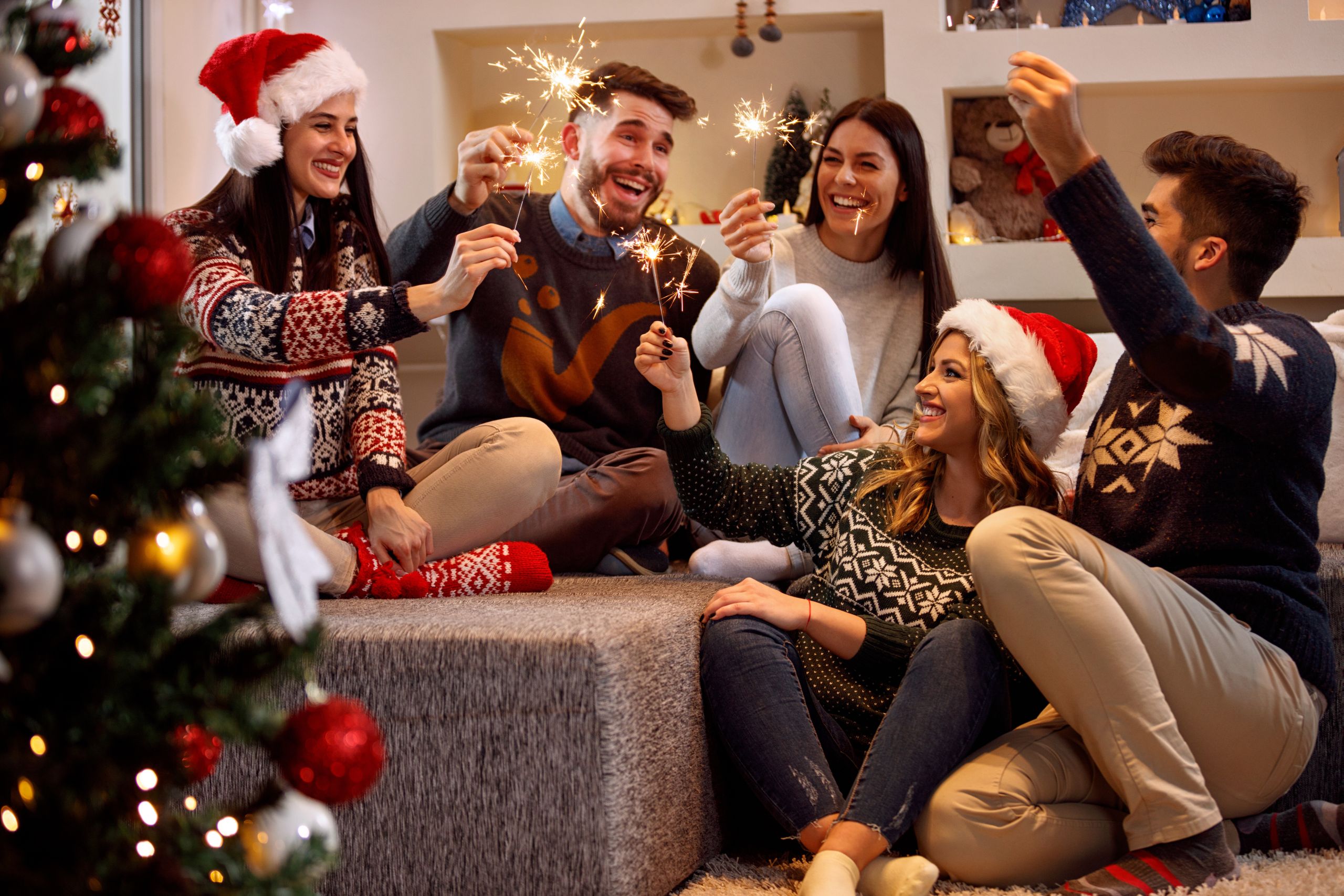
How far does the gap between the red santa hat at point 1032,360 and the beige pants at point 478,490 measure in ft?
1.86

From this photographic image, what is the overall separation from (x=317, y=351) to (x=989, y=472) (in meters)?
0.83

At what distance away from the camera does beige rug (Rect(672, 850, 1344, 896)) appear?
110 cm

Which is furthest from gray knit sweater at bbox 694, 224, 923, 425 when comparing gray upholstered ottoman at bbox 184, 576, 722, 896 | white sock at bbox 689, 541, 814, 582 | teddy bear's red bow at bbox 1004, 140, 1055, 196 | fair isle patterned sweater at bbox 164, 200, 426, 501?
teddy bear's red bow at bbox 1004, 140, 1055, 196

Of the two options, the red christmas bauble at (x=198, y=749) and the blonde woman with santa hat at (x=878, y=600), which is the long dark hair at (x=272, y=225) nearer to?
the blonde woman with santa hat at (x=878, y=600)

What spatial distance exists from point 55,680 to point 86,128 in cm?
27

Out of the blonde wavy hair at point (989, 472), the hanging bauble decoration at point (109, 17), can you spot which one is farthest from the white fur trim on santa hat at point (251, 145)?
the hanging bauble decoration at point (109, 17)

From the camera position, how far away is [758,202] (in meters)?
1.77

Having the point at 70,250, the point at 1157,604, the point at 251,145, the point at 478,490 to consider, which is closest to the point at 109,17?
the point at 251,145

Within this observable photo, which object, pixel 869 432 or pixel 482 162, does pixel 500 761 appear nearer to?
pixel 869 432

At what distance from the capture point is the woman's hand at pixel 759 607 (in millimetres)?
1279

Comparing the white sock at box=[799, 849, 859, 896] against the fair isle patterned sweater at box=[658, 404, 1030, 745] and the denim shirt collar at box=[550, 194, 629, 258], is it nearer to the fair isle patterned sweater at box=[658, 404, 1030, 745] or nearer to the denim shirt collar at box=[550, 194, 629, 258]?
the fair isle patterned sweater at box=[658, 404, 1030, 745]

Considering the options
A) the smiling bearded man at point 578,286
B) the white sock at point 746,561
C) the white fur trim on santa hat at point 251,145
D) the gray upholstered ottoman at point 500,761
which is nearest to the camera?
the gray upholstered ottoman at point 500,761

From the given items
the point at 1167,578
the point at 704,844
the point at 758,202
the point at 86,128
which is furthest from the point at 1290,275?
the point at 86,128

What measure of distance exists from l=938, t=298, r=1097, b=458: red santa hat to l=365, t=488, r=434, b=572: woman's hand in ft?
2.38
